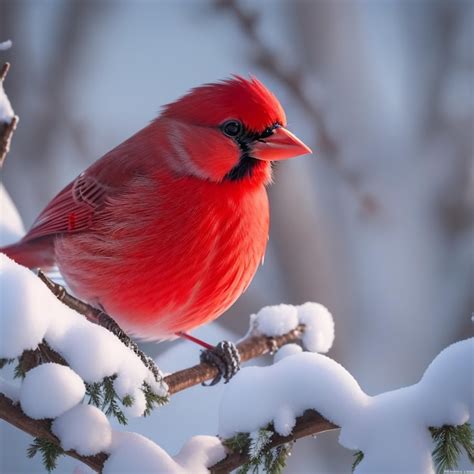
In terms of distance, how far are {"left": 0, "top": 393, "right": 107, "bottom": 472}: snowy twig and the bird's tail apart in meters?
0.89

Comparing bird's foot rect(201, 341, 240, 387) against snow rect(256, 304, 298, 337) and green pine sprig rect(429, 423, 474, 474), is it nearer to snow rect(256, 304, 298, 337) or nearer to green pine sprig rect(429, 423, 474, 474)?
snow rect(256, 304, 298, 337)

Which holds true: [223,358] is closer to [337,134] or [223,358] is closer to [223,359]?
[223,359]

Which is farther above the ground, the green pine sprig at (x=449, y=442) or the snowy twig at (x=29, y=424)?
the snowy twig at (x=29, y=424)

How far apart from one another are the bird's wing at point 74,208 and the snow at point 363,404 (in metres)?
0.76

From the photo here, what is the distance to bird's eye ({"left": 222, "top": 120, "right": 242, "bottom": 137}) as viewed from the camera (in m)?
1.51

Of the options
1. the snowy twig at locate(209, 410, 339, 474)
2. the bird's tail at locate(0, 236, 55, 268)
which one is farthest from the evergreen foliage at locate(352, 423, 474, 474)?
the bird's tail at locate(0, 236, 55, 268)

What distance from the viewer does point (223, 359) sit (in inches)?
66.6

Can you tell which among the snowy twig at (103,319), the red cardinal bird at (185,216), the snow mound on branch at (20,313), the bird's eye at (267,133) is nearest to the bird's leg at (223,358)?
the red cardinal bird at (185,216)

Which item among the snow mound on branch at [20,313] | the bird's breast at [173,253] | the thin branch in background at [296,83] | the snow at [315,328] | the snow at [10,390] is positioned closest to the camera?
the snow mound on branch at [20,313]

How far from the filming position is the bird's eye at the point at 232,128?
1512mm

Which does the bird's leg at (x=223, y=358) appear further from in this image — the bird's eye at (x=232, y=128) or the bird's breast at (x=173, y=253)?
the bird's eye at (x=232, y=128)

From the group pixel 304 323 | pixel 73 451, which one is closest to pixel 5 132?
pixel 73 451

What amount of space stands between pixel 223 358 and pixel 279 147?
0.50 metres

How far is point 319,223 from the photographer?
2865 mm
